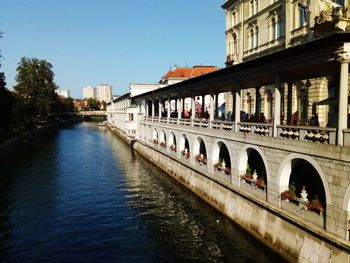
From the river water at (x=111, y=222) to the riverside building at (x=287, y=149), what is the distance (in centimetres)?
137

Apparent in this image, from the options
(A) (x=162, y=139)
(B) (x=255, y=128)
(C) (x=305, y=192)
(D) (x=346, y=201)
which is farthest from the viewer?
(A) (x=162, y=139)

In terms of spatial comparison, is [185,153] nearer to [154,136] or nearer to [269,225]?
[269,225]

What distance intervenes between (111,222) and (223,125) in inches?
353

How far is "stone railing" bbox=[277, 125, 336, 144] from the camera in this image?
13.8 meters

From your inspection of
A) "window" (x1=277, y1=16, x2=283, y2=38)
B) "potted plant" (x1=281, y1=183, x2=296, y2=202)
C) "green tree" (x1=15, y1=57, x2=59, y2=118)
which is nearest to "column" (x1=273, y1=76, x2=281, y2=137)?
"potted plant" (x1=281, y1=183, x2=296, y2=202)

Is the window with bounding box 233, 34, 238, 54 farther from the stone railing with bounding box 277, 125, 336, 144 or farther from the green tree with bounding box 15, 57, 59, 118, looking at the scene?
the green tree with bounding box 15, 57, 59, 118

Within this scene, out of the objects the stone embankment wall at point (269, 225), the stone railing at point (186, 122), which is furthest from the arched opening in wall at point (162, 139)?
the stone embankment wall at point (269, 225)

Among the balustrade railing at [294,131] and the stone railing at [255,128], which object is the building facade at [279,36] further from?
the stone railing at [255,128]

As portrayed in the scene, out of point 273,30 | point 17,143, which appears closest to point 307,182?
point 273,30

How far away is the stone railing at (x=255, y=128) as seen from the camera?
18688 mm

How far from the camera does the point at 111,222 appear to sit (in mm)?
22141

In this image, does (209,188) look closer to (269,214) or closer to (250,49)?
(269,214)

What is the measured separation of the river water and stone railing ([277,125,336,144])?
5066 mm

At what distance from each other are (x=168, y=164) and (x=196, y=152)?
7.05 metres
